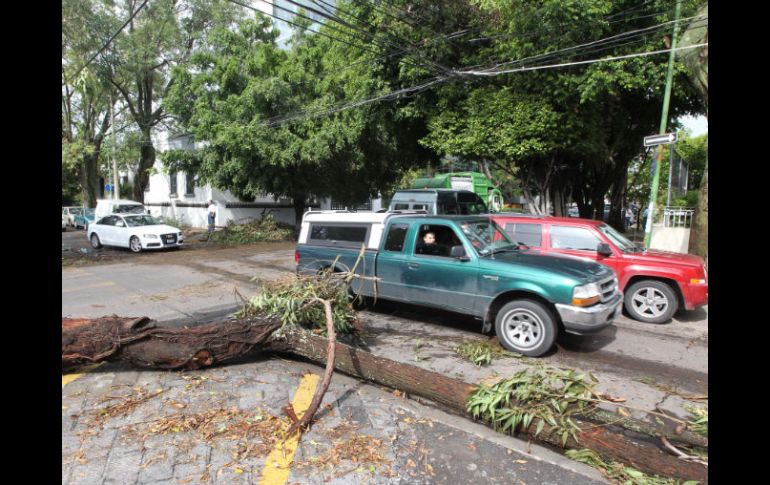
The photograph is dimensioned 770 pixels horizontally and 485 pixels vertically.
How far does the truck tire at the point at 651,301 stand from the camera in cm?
708

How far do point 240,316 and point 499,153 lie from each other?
→ 10.6 m

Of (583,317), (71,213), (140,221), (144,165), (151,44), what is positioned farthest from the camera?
(71,213)

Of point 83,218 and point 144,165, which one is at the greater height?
point 144,165

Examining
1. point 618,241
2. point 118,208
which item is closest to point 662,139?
point 618,241

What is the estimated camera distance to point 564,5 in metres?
10.9

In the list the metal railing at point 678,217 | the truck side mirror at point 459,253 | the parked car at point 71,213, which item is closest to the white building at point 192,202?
the parked car at point 71,213

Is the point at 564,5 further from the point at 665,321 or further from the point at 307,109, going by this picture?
the point at 307,109

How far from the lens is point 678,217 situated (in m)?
13.6

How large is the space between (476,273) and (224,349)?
3278mm

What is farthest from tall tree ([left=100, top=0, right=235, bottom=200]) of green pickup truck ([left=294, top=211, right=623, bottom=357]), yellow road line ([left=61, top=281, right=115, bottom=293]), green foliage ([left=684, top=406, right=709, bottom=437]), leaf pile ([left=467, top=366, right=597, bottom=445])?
green foliage ([left=684, top=406, right=709, bottom=437])

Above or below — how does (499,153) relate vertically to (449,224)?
above

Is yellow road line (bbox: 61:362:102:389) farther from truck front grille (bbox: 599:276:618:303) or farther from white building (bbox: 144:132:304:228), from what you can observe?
white building (bbox: 144:132:304:228)

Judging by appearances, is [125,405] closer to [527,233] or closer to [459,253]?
[459,253]

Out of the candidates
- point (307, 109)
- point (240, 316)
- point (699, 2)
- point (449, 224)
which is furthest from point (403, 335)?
point (307, 109)
